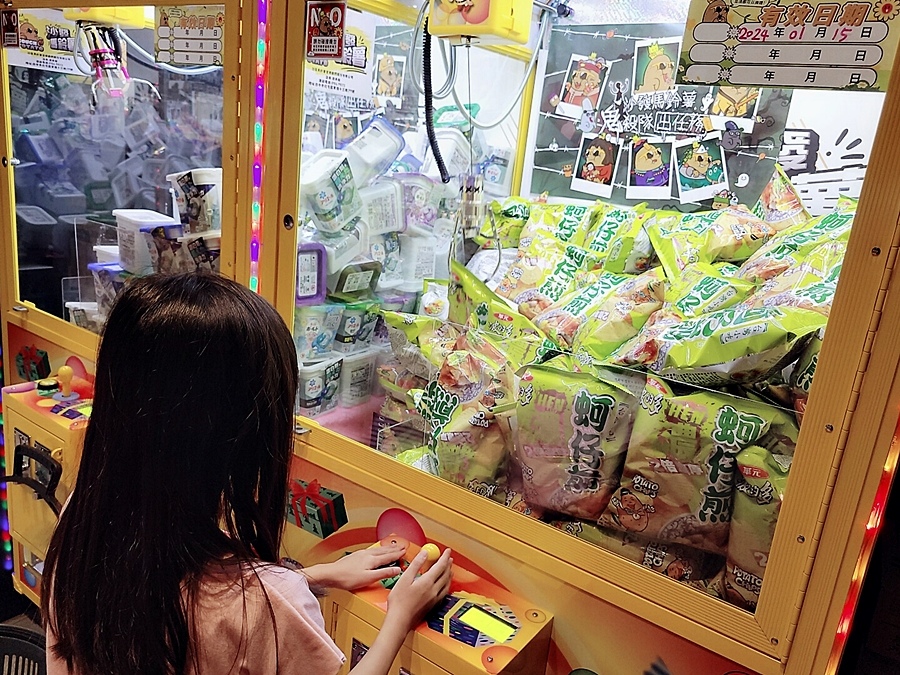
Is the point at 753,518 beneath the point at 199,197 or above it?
beneath

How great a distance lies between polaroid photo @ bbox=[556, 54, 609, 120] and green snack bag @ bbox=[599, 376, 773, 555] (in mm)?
1079

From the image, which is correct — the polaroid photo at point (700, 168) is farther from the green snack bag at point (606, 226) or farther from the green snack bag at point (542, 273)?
the green snack bag at point (542, 273)

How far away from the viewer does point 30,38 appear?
225cm

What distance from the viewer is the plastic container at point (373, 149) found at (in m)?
1.96

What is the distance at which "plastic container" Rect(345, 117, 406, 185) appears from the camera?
196cm

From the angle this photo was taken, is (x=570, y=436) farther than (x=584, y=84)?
No

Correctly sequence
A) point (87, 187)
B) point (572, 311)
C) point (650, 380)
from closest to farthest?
point (650, 380), point (572, 311), point (87, 187)

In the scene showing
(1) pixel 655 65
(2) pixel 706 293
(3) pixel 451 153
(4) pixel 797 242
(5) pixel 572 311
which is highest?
(1) pixel 655 65

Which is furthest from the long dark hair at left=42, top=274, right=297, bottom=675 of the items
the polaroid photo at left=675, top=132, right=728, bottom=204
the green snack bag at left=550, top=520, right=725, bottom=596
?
the polaroid photo at left=675, top=132, right=728, bottom=204

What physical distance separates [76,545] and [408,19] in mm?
1448

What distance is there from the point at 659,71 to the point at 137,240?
5.05 ft

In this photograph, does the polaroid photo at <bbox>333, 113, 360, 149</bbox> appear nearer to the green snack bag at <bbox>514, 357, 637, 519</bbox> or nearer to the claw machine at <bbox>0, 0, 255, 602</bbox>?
the claw machine at <bbox>0, 0, 255, 602</bbox>

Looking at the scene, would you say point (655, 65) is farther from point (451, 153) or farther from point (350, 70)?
point (350, 70)

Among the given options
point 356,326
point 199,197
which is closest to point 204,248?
point 199,197
